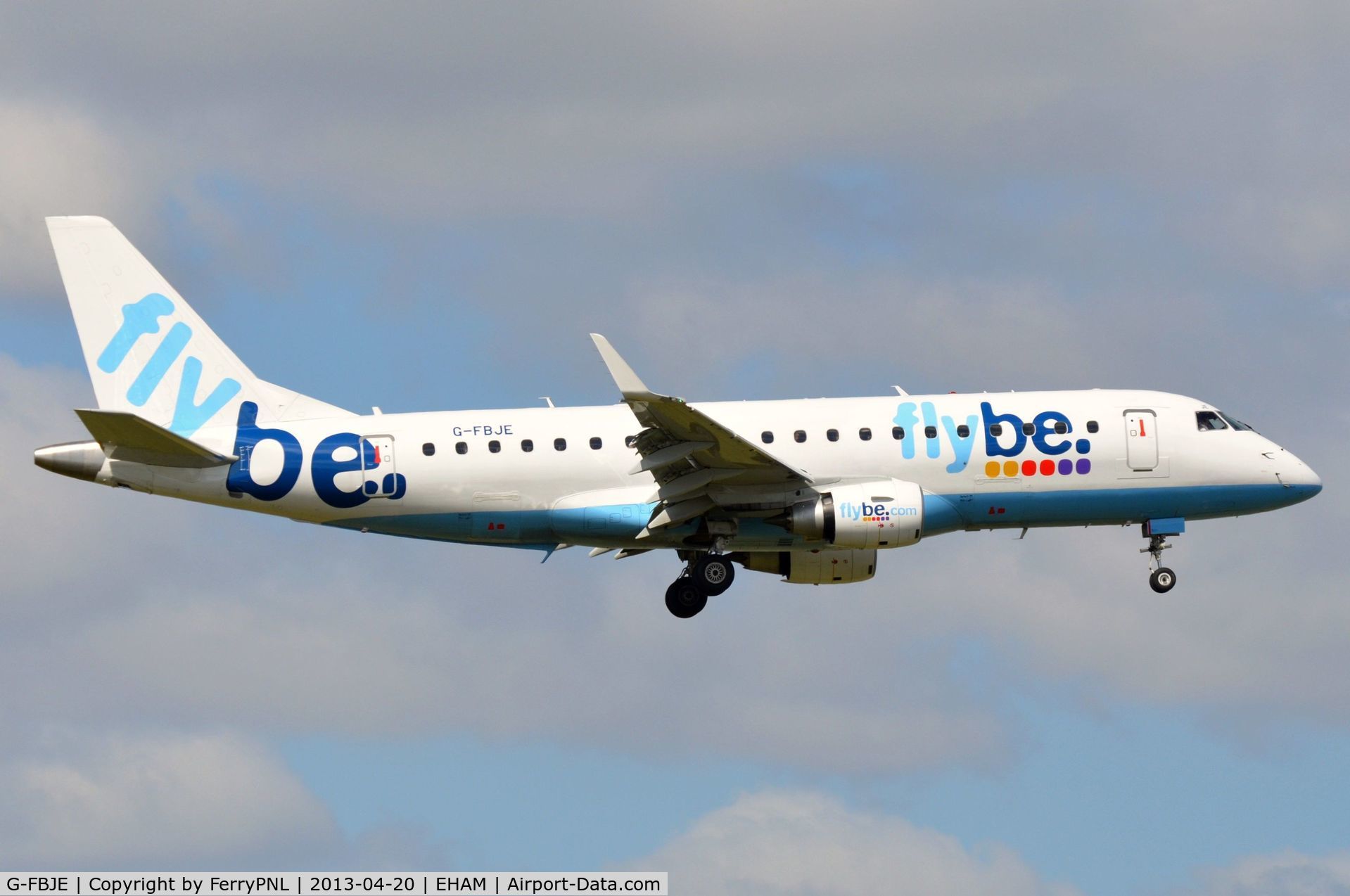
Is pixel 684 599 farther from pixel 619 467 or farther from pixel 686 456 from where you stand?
pixel 686 456

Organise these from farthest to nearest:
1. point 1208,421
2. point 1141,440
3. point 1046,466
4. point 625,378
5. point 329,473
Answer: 1. point 1208,421
2. point 1141,440
3. point 1046,466
4. point 329,473
5. point 625,378

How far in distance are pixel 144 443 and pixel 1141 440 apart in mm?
28593

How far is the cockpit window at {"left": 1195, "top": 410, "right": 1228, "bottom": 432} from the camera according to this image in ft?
189

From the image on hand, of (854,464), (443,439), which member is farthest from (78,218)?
(854,464)

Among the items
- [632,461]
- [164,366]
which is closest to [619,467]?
[632,461]

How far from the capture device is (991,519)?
55656 millimetres

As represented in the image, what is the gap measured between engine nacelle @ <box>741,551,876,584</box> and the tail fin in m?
13.9

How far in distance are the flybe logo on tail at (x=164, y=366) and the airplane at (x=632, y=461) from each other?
0.06m

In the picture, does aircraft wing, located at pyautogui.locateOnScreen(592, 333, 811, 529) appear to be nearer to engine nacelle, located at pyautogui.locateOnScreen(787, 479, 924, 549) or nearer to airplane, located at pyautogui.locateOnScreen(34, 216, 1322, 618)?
airplane, located at pyautogui.locateOnScreen(34, 216, 1322, 618)

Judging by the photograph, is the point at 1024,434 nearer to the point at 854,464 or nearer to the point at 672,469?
the point at 854,464

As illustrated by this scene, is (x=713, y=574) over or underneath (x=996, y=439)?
underneath

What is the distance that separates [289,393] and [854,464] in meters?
16.8

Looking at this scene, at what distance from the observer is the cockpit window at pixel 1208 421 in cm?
5747

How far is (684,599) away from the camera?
5650 centimetres
